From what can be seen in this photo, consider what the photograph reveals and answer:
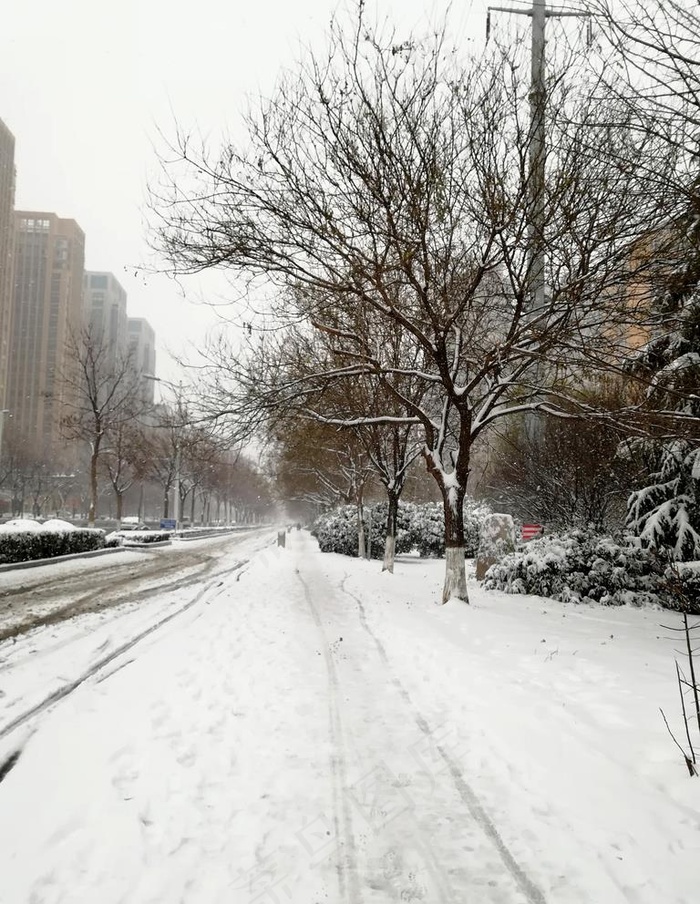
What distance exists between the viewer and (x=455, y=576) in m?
10.6

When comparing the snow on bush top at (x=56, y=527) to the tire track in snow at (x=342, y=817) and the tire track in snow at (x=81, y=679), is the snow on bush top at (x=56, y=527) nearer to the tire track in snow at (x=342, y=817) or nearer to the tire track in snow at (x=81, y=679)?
the tire track in snow at (x=81, y=679)

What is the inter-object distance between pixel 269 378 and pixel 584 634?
757 centimetres

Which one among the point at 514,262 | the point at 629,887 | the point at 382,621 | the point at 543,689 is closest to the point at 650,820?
the point at 629,887

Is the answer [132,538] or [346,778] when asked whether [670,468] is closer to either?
[346,778]

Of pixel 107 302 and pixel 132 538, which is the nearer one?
pixel 132 538

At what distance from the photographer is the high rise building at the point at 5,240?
249 feet

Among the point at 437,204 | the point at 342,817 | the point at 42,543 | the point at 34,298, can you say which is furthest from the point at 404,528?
the point at 34,298

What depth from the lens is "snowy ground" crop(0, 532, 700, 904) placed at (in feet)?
8.68

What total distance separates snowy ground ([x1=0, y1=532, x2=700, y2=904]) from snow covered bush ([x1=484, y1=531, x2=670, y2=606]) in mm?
5003

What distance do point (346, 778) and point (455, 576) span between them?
7247mm

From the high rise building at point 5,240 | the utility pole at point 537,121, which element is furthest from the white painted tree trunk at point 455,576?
the high rise building at point 5,240

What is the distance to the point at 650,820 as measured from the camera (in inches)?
124

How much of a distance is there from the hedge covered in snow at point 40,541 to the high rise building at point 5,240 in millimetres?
64495

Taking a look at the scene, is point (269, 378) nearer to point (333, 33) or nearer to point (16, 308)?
point (333, 33)
